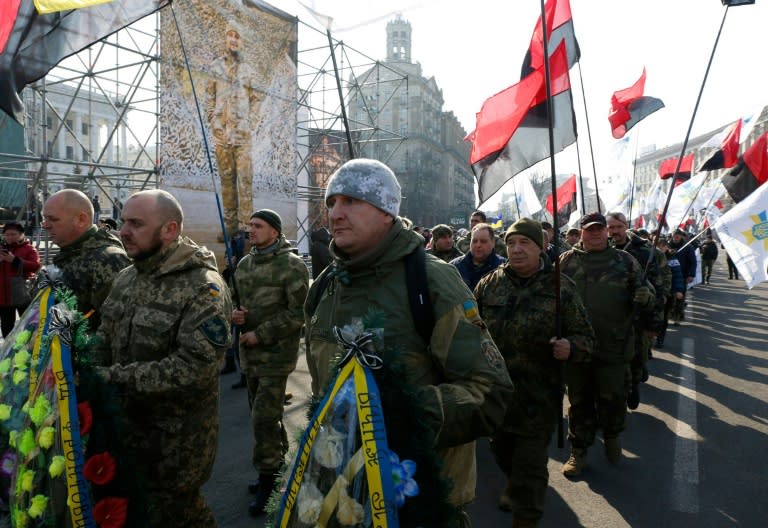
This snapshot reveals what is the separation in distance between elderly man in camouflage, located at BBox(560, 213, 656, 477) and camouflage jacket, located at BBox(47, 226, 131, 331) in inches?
140

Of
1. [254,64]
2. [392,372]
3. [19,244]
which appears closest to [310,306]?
[392,372]

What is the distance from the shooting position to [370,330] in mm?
1556

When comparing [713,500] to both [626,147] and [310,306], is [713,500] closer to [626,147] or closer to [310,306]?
[310,306]

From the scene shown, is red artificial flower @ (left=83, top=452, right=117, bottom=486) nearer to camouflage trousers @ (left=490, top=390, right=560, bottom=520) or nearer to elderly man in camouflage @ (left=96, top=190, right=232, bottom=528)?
elderly man in camouflage @ (left=96, top=190, right=232, bottom=528)

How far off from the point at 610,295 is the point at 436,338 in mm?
3588

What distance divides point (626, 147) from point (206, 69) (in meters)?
9.04

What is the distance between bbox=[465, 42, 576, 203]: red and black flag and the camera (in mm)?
5133

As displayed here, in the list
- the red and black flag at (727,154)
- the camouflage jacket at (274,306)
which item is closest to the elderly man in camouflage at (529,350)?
the camouflage jacket at (274,306)

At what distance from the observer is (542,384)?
3711 millimetres

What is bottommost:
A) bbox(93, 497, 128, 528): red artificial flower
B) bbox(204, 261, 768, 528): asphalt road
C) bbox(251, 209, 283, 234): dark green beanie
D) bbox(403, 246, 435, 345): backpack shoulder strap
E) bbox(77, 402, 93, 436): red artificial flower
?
bbox(204, 261, 768, 528): asphalt road

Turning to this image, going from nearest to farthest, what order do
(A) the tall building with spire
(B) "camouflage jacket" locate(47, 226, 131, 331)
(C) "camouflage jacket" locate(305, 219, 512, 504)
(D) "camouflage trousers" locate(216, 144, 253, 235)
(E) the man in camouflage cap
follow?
1. (C) "camouflage jacket" locate(305, 219, 512, 504)
2. (B) "camouflage jacket" locate(47, 226, 131, 331)
3. (E) the man in camouflage cap
4. (D) "camouflage trousers" locate(216, 144, 253, 235)
5. (A) the tall building with spire

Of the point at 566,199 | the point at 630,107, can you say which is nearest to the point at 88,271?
the point at 630,107

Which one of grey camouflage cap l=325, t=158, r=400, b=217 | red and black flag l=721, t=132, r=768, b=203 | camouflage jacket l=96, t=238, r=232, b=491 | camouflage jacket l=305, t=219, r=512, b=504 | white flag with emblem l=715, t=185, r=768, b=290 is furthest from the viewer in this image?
red and black flag l=721, t=132, r=768, b=203

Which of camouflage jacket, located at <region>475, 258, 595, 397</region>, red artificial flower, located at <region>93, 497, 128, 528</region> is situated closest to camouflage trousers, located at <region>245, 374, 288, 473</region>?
camouflage jacket, located at <region>475, 258, 595, 397</region>
